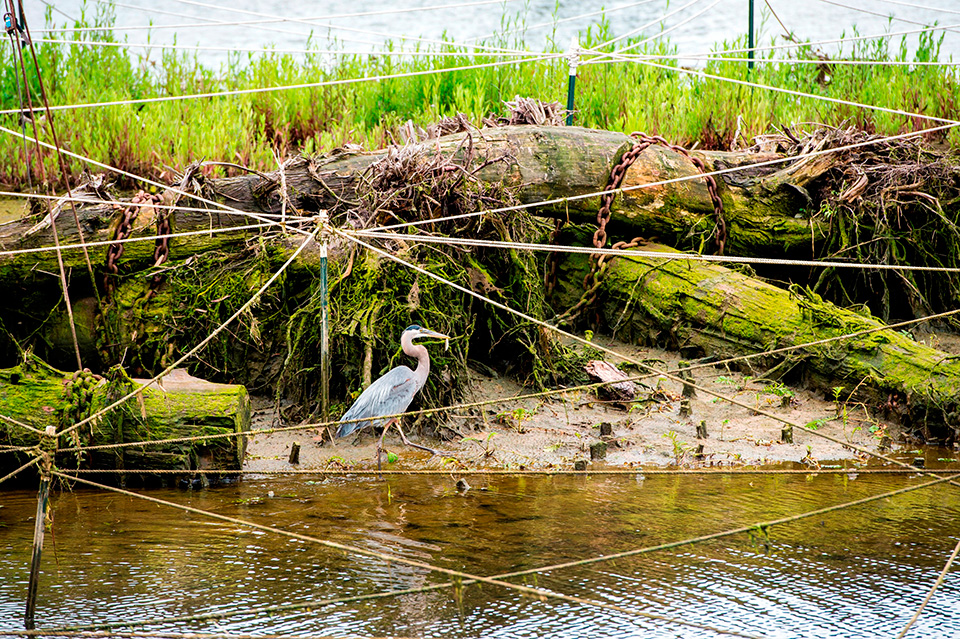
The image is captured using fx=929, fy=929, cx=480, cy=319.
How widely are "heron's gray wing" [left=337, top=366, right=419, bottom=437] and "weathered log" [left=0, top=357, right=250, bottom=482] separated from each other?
619mm

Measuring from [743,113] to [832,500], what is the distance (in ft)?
16.3

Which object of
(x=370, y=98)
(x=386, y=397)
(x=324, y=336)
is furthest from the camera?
(x=370, y=98)

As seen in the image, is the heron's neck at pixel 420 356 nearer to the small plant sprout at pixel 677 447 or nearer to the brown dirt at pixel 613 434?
the brown dirt at pixel 613 434

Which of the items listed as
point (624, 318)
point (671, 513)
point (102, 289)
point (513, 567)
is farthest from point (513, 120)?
point (513, 567)

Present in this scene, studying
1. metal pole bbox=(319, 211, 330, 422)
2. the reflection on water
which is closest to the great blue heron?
metal pole bbox=(319, 211, 330, 422)

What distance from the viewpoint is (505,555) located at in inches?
153

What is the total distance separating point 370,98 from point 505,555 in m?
6.72

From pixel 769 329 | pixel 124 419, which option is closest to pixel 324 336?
pixel 124 419

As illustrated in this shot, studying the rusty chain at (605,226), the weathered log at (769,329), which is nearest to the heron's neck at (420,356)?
the rusty chain at (605,226)

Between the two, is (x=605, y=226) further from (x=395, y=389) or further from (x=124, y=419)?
(x=124, y=419)

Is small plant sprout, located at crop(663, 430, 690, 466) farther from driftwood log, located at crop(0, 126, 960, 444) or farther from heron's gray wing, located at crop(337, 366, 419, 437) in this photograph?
heron's gray wing, located at crop(337, 366, 419, 437)

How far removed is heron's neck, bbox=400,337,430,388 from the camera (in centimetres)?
509

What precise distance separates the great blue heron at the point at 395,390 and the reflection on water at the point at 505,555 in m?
0.36

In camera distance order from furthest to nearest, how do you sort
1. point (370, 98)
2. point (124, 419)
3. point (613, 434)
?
point (370, 98), point (613, 434), point (124, 419)
